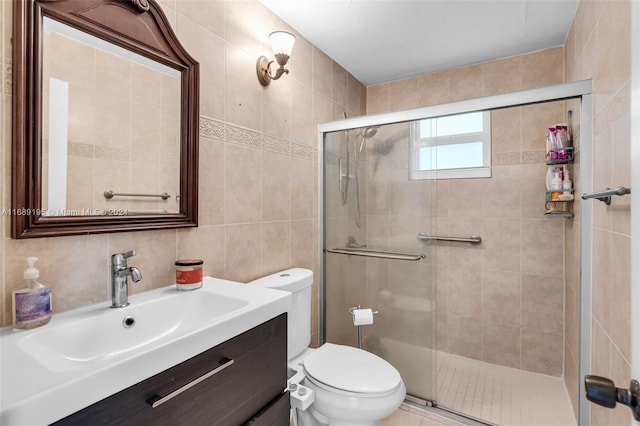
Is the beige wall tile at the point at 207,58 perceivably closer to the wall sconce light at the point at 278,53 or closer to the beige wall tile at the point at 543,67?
the wall sconce light at the point at 278,53

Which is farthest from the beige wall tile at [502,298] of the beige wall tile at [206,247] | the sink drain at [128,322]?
the sink drain at [128,322]

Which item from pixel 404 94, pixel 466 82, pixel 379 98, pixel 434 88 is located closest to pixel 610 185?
pixel 466 82

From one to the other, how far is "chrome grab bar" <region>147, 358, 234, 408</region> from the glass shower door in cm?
129

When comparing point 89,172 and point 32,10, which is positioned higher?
point 32,10

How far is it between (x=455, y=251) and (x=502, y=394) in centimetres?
98

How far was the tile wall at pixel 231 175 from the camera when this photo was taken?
96cm

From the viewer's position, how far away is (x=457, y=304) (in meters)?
2.51

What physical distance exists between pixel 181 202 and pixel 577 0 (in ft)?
7.21

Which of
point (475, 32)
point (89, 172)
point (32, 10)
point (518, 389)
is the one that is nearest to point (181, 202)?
point (89, 172)

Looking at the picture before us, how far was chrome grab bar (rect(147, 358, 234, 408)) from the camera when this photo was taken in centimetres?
71

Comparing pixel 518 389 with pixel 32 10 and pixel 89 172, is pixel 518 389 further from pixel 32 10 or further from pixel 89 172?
pixel 32 10

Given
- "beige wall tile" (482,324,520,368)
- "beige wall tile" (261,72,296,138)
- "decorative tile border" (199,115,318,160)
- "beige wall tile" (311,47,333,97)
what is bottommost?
"beige wall tile" (482,324,520,368)

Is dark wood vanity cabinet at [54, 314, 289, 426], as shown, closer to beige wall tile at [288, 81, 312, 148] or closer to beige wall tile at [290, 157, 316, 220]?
beige wall tile at [290, 157, 316, 220]

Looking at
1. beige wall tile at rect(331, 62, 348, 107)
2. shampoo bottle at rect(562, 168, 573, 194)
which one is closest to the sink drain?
Result: beige wall tile at rect(331, 62, 348, 107)
